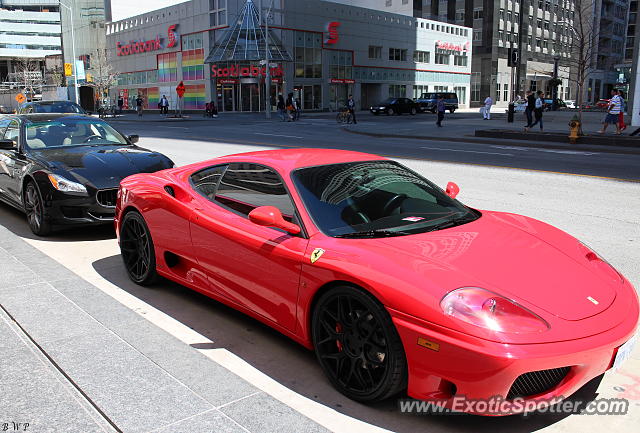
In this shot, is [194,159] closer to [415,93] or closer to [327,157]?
[327,157]

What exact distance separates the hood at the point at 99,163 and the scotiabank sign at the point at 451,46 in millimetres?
75111

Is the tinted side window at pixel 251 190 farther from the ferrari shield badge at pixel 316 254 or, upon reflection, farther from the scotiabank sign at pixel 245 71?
the scotiabank sign at pixel 245 71

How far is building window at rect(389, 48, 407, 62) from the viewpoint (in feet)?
231

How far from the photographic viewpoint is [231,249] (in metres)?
4.08

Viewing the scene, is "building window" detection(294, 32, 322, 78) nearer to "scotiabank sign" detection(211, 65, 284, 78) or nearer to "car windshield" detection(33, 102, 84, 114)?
"scotiabank sign" detection(211, 65, 284, 78)

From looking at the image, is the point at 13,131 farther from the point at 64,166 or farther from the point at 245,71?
the point at 245,71

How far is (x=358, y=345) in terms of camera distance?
10.4 feet

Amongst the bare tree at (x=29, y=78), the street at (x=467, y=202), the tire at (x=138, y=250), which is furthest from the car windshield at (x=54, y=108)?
the bare tree at (x=29, y=78)

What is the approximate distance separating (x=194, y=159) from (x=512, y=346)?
44.7 ft

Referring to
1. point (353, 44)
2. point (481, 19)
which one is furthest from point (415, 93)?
point (481, 19)

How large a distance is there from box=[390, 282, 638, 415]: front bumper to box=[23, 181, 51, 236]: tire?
18.3ft

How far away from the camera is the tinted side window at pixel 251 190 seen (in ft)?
13.0

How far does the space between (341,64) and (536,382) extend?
63.0 meters

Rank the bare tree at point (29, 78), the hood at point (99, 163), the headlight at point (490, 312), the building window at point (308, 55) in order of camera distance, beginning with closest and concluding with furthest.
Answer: the headlight at point (490, 312), the hood at point (99, 163), the building window at point (308, 55), the bare tree at point (29, 78)
